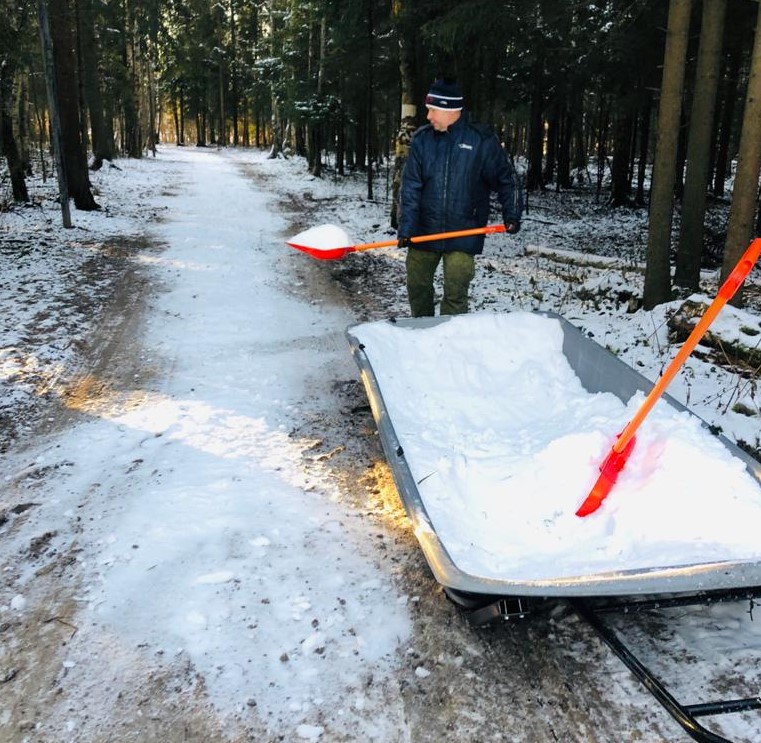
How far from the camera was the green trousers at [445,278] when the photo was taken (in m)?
5.91

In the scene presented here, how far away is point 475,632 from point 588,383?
2.52m

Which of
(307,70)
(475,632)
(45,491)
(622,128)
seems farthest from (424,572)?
(307,70)

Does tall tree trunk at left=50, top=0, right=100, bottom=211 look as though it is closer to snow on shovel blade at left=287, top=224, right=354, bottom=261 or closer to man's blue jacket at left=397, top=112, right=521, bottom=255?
snow on shovel blade at left=287, top=224, right=354, bottom=261

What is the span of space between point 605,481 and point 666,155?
524 cm

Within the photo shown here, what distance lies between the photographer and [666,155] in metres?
7.22

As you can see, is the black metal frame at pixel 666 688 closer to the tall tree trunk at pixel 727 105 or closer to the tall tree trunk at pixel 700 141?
the tall tree trunk at pixel 700 141

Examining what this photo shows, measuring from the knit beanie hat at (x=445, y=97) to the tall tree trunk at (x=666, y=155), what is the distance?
2922 millimetres

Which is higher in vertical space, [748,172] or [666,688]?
[748,172]

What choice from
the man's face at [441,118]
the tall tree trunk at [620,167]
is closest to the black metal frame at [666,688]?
the man's face at [441,118]

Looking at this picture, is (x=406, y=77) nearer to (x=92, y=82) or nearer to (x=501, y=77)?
(x=501, y=77)

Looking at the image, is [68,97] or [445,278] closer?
[445,278]

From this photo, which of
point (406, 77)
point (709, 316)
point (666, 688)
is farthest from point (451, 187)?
point (406, 77)

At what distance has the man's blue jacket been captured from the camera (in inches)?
220

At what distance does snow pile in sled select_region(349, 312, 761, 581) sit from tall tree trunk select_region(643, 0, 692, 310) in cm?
294
